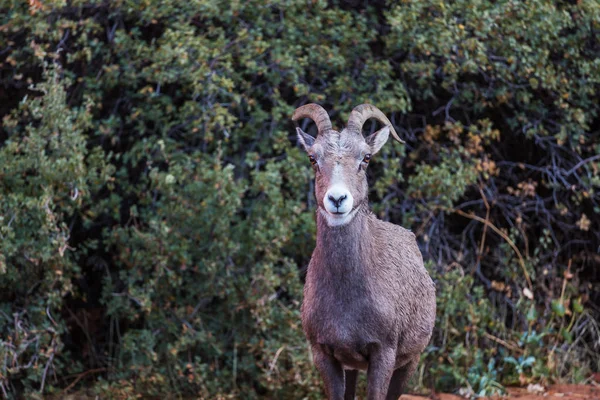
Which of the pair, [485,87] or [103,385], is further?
[485,87]

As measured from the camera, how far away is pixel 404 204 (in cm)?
936

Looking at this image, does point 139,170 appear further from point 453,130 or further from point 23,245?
point 453,130

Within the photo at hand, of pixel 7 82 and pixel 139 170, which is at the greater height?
pixel 7 82

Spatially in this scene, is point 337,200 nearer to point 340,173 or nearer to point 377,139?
point 340,173

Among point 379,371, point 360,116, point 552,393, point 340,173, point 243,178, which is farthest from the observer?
point 243,178

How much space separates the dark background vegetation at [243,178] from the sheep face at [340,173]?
2.46m

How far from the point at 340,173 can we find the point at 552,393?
155 inches

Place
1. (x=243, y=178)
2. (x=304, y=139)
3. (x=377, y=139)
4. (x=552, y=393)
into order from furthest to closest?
1. (x=243, y=178)
2. (x=552, y=393)
3. (x=304, y=139)
4. (x=377, y=139)

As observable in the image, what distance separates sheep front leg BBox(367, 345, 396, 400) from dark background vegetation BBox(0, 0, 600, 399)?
2.57 metres

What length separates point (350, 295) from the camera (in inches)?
234

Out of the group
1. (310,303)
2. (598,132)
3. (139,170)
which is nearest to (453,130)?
(598,132)

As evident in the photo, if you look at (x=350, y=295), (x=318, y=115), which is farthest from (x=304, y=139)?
(x=350, y=295)

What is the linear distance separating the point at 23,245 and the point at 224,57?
7.38 ft

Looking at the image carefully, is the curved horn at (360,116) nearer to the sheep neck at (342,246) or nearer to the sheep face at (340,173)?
the sheep face at (340,173)
